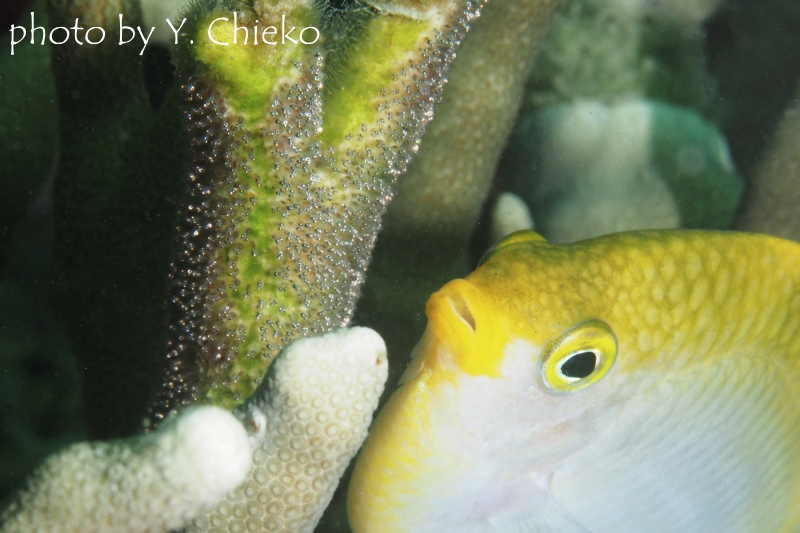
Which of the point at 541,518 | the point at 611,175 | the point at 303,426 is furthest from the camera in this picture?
the point at 611,175

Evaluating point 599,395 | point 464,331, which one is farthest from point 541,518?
point 464,331

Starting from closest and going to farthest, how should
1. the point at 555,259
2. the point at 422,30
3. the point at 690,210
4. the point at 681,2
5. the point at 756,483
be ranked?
1. the point at 422,30
2. the point at 555,259
3. the point at 756,483
4. the point at 690,210
5. the point at 681,2

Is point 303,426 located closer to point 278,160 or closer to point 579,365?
point 278,160

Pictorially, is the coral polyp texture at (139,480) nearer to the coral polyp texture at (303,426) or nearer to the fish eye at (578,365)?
the coral polyp texture at (303,426)

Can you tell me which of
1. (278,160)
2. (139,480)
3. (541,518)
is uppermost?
(278,160)

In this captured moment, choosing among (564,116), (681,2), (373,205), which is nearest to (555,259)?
(373,205)

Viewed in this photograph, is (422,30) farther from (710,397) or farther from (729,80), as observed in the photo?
(729,80)

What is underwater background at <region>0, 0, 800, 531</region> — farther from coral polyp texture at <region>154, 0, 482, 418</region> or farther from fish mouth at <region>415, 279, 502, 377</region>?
fish mouth at <region>415, 279, 502, 377</region>

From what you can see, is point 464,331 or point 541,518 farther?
point 541,518
